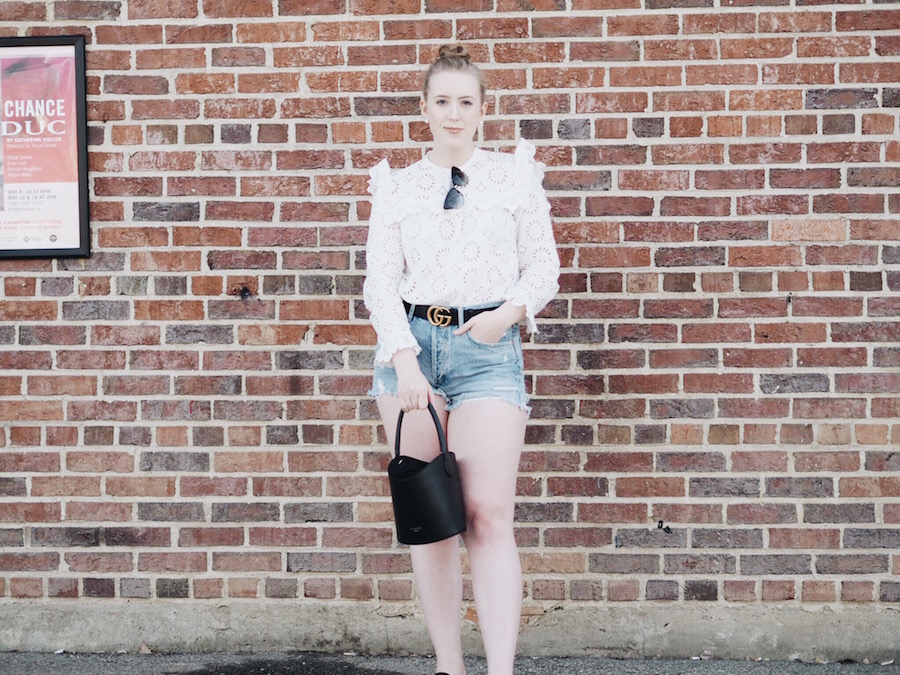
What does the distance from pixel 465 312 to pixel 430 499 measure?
552 mm

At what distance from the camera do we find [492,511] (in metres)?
2.93

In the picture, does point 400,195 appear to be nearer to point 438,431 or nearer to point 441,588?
point 438,431

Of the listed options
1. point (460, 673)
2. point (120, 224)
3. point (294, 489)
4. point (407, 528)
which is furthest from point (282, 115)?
point (460, 673)

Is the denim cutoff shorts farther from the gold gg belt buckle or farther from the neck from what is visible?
the neck

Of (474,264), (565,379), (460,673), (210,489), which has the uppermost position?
(474,264)

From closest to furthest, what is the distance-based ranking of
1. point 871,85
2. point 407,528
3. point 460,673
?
point 407,528 → point 460,673 → point 871,85

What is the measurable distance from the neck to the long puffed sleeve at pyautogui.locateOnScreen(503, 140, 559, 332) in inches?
6.2

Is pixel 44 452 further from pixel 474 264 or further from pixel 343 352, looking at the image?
pixel 474 264

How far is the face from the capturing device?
295 centimetres

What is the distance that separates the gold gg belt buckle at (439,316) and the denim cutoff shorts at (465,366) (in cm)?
1

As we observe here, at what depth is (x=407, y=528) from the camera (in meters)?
2.85

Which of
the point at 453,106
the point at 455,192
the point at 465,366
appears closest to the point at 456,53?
the point at 453,106

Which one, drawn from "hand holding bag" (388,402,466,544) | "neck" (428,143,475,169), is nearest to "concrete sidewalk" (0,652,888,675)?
"hand holding bag" (388,402,466,544)

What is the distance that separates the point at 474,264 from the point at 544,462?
1201 millimetres
